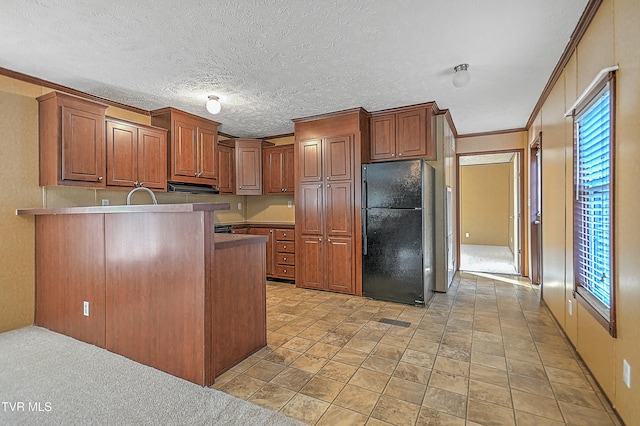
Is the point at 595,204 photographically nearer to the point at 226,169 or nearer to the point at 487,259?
the point at 226,169

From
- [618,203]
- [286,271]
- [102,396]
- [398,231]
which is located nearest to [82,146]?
[102,396]

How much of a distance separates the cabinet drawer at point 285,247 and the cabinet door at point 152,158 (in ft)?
6.35

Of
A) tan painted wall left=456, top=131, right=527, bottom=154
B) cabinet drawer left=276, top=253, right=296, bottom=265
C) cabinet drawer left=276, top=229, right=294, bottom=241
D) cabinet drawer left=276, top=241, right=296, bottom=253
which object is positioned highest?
tan painted wall left=456, top=131, right=527, bottom=154

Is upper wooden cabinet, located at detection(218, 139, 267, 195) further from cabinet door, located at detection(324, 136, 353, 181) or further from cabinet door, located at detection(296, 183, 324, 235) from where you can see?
cabinet door, located at detection(324, 136, 353, 181)

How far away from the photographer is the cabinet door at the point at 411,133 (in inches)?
159

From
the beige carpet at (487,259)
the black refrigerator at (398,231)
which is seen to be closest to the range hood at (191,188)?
the black refrigerator at (398,231)

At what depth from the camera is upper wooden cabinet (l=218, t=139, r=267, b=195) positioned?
541 centimetres

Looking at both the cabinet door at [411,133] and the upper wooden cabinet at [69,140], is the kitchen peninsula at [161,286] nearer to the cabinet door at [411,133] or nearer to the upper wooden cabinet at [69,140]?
the upper wooden cabinet at [69,140]

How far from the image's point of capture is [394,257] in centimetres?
390

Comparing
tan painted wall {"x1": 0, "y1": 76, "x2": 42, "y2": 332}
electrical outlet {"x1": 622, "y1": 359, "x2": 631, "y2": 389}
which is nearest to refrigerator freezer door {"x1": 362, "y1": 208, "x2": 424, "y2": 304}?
electrical outlet {"x1": 622, "y1": 359, "x2": 631, "y2": 389}

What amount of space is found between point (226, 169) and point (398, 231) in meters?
3.08

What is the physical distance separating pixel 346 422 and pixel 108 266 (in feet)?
6.93

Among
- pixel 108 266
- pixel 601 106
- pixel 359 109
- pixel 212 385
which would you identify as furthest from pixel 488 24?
pixel 108 266

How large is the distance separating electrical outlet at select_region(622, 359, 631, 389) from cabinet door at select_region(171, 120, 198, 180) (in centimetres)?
452
